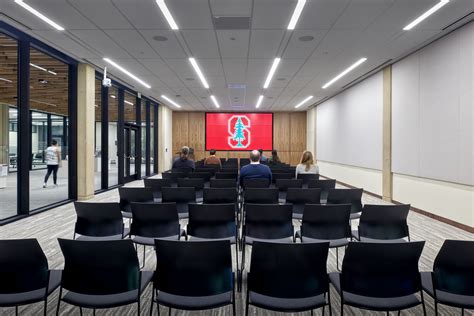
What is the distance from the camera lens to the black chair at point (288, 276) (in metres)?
2.05

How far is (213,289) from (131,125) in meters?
11.7

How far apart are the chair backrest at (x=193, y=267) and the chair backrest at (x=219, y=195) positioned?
2325 millimetres

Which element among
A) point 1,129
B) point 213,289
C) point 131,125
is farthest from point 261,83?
point 1,129

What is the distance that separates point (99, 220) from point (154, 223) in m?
0.59

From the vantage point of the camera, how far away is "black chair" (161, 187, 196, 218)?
454cm

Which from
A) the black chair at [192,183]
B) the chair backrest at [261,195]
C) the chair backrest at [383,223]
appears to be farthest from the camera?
the black chair at [192,183]

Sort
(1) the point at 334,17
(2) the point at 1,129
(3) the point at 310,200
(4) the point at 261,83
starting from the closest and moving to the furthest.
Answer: (3) the point at 310,200 < (1) the point at 334,17 < (4) the point at 261,83 < (2) the point at 1,129

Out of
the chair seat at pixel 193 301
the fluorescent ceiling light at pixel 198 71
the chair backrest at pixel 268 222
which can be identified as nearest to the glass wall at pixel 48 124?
the fluorescent ceiling light at pixel 198 71

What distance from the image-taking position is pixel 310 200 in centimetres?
459

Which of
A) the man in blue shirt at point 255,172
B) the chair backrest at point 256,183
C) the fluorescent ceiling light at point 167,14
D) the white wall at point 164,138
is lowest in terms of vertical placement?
the chair backrest at point 256,183

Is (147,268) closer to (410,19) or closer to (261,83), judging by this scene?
(410,19)

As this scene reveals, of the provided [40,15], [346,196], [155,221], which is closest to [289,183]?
[346,196]

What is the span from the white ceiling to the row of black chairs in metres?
3.99

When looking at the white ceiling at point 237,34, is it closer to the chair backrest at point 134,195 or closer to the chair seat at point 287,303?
the chair backrest at point 134,195
